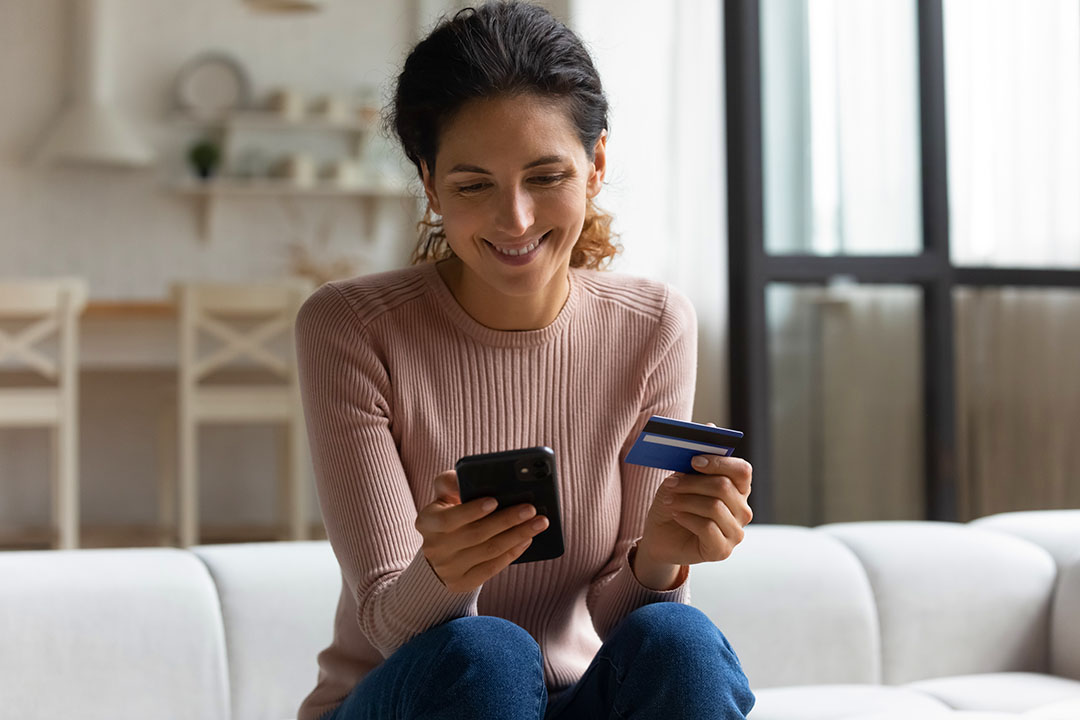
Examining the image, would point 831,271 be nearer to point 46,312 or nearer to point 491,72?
point 491,72

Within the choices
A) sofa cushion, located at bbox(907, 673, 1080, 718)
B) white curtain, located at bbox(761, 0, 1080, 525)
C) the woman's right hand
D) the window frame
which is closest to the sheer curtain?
white curtain, located at bbox(761, 0, 1080, 525)

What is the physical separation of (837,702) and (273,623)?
72 centimetres

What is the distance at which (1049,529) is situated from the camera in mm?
1896

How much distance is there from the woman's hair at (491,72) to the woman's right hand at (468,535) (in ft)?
1.22

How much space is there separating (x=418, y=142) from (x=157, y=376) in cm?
410

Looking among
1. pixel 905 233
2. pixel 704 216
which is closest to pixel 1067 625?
pixel 905 233

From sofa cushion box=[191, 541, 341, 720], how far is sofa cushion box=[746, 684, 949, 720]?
0.55 metres

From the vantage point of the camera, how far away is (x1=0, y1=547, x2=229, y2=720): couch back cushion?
4.49 ft

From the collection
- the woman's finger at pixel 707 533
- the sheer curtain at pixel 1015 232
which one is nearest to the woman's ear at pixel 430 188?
the woman's finger at pixel 707 533

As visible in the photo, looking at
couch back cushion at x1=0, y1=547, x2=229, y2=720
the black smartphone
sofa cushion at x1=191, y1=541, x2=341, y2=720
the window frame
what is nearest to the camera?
the black smartphone

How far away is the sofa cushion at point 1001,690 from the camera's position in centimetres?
156

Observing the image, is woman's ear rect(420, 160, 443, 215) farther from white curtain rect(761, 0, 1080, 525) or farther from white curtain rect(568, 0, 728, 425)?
white curtain rect(568, 0, 728, 425)

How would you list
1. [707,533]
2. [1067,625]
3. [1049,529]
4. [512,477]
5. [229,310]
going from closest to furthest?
[512,477] < [707,533] < [1067,625] < [1049,529] < [229,310]

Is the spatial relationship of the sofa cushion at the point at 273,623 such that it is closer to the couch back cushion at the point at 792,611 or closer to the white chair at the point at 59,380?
the couch back cushion at the point at 792,611
